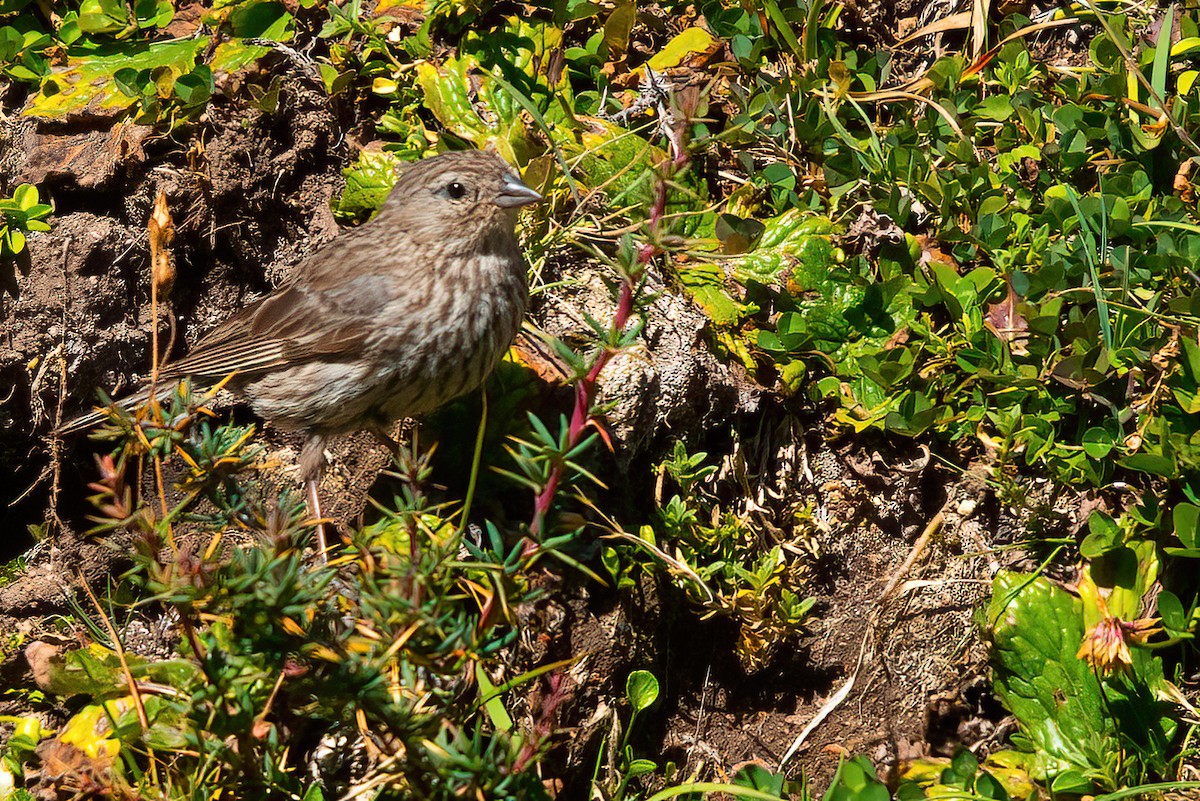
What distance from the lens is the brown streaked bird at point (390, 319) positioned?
4113mm

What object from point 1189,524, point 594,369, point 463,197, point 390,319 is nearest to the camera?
point 594,369

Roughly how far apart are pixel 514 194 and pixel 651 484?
115 cm

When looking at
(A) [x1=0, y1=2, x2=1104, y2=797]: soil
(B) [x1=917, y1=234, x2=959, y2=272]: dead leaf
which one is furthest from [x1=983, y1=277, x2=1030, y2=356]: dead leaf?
(A) [x1=0, y1=2, x2=1104, y2=797]: soil

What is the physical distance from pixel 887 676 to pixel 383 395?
2.07m

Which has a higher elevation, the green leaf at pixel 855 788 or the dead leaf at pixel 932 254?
the dead leaf at pixel 932 254

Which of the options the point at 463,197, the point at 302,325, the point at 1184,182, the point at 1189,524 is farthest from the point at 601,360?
the point at 1184,182

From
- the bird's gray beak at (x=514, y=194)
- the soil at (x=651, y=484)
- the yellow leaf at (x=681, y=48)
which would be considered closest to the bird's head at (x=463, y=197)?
the bird's gray beak at (x=514, y=194)

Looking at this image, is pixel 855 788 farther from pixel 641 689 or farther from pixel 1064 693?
pixel 1064 693

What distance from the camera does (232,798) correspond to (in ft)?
10.6

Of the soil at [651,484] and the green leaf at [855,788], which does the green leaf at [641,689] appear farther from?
the green leaf at [855,788]

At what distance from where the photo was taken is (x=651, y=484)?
170 inches

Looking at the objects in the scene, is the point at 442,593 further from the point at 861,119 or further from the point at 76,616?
the point at 861,119

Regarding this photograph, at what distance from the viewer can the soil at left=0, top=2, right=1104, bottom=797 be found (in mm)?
4258

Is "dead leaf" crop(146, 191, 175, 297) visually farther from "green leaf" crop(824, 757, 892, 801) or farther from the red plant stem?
"green leaf" crop(824, 757, 892, 801)
